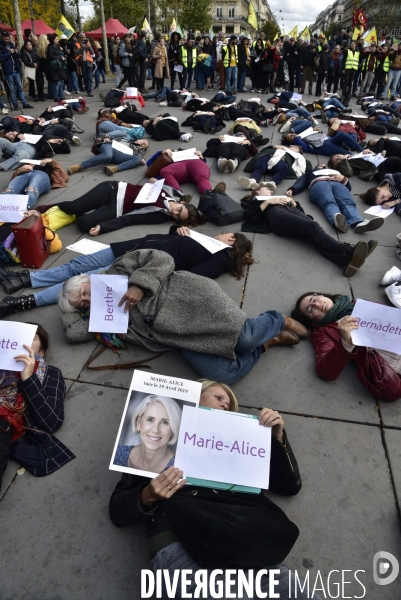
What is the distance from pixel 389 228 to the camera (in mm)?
5441

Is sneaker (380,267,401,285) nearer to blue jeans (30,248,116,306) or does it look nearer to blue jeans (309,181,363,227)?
blue jeans (309,181,363,227)

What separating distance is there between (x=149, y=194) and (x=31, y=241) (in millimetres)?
1740

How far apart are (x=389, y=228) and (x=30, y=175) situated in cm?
543

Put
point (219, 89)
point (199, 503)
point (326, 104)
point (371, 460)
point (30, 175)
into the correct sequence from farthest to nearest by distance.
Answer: point (219, 89) → point (326, 104) → point (30, 175) → point (371, 460) → point (199, 503)

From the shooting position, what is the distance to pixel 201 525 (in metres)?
1.72

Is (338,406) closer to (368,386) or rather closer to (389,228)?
(368,386)

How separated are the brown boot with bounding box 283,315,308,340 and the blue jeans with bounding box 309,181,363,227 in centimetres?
260

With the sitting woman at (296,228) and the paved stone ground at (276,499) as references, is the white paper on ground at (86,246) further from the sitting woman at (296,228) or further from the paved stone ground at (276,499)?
A: the sitting woman at (296,228)

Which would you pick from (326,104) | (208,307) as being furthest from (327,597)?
(326,104)

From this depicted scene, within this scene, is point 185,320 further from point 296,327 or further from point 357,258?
point 357,258

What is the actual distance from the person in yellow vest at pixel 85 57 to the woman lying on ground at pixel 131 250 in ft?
47.9


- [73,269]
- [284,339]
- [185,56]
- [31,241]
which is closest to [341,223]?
[284,339]

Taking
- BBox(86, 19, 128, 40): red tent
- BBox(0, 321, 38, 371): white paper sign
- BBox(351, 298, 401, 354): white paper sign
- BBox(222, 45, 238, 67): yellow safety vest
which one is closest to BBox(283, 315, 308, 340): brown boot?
BBox(351, 298, 401, 354): white paper sign

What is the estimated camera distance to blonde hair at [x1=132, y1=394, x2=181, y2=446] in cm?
197
